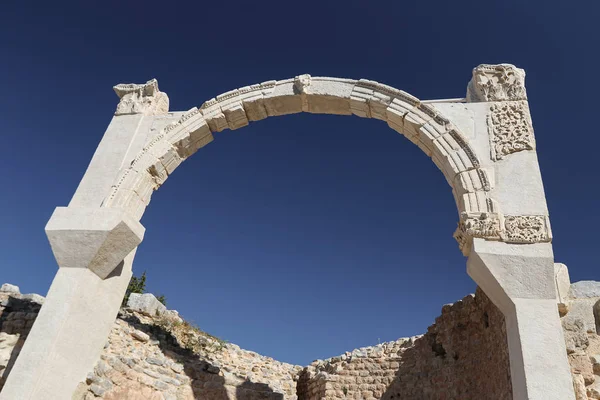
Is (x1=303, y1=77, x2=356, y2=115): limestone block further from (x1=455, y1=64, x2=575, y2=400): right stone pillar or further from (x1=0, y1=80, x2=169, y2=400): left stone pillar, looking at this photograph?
(x1=0, y1=80, x2=169, y2=400): left stone pillar

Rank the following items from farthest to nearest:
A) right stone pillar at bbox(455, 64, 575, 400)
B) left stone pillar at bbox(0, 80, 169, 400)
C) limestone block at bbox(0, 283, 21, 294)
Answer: limestone block at bbox(0, 283, 21, 294), left stone pillar at bbox(0, 80, 169, 400), right stone pillar at bbox(455, 64, 575, 400)

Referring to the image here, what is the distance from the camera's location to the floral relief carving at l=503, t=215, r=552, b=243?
501 centimetres

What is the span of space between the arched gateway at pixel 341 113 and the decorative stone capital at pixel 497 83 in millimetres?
16

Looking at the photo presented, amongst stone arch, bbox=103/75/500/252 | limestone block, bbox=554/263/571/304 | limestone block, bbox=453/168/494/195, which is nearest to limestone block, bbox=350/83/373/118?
stone arch, bbox=103/75/500/252

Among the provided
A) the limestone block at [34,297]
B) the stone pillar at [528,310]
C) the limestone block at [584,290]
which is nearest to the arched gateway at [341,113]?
the stone pillar at [528,310]

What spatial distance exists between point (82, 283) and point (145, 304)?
Result: 13.5ft

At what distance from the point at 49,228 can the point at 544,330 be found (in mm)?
6127

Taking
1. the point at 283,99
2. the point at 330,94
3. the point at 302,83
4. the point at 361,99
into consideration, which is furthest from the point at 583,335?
the point at 283,99

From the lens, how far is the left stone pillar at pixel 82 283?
541 cm

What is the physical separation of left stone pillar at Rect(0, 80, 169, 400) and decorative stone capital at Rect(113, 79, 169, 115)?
481 millimetres

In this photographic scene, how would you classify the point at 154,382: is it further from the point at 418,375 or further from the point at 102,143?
the point at 418,375

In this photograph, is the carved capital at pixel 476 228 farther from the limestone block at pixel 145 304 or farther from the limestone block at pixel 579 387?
the limestone block at pixel 145 304

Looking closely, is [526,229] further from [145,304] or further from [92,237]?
[145,304]

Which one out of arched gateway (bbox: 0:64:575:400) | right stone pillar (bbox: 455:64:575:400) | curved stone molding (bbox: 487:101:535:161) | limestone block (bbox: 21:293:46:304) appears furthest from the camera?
limestone block (bbox: 21:293:46:304)
